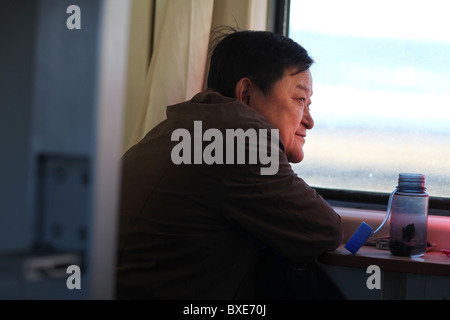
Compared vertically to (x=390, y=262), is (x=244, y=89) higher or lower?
higher

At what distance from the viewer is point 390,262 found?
137 centimetres

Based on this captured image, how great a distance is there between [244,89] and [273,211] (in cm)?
40

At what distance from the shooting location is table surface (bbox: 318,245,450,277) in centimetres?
135

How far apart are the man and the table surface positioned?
0.06 m

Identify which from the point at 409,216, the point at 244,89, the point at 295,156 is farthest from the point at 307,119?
the point at 409,216

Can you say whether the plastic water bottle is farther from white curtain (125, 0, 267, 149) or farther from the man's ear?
white curtain (125, 0, 267, 149)

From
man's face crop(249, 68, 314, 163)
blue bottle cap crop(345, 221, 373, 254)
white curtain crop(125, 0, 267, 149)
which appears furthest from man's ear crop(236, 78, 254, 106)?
blue bottle cap crop(345, 221, 373, 254)

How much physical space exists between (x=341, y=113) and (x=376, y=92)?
131mm

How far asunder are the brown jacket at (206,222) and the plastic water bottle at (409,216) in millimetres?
273

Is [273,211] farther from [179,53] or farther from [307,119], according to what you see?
[179,53]

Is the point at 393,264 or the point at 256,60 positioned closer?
the point at 393,264

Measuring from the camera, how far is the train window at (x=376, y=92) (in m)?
1.82
